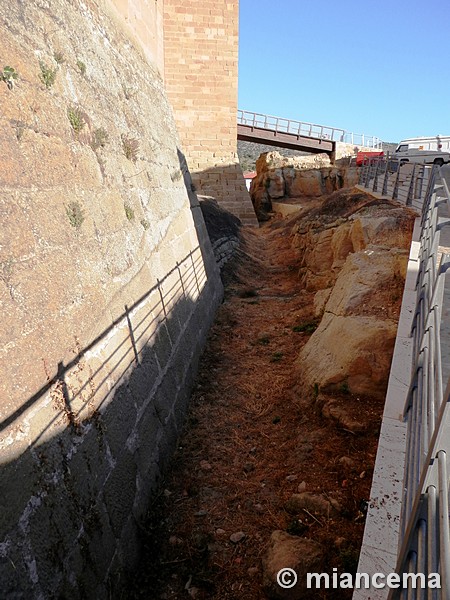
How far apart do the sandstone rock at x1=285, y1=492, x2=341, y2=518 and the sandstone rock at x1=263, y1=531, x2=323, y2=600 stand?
1.27 ft

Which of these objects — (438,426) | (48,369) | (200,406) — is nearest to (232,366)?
(200,406)

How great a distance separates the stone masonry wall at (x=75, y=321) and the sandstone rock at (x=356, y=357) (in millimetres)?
1761

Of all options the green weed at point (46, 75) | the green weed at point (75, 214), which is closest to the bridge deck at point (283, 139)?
the green weed at point (46, 75)

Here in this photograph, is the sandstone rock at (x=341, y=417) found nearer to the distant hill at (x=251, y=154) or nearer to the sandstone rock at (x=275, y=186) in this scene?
the sandstone rock at (x=275, y=186)

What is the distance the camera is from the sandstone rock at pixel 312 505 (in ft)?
11.6

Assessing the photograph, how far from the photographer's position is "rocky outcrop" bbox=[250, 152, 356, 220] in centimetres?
2322

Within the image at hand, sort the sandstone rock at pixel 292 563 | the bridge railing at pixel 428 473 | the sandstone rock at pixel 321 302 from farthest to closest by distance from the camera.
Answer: the sandstone rock at pixel 321 302
the sandstone rock at pixel 292 563
the bridge railing at pixel 428 473

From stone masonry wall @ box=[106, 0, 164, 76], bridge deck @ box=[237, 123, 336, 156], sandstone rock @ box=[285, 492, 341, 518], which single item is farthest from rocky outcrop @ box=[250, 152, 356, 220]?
sandstone rock @ box=[285, 492, 341, 518]

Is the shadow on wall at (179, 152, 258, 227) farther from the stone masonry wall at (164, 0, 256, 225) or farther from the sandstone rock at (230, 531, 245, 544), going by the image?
the sandstone rock at (230, 531, 245, 544)

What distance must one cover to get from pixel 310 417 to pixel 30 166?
12.3 ft

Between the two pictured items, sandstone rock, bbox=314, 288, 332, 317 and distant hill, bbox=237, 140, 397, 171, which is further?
distant hill, bbox=237, 140, 397, 171

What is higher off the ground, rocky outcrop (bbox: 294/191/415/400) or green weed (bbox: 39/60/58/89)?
green weed (bbox: 39/60/58/89)

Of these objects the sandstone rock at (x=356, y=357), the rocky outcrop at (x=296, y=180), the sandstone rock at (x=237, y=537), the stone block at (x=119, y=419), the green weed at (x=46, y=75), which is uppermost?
the green weed at (x=46, y=75)

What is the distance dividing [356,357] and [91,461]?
9.70ft
